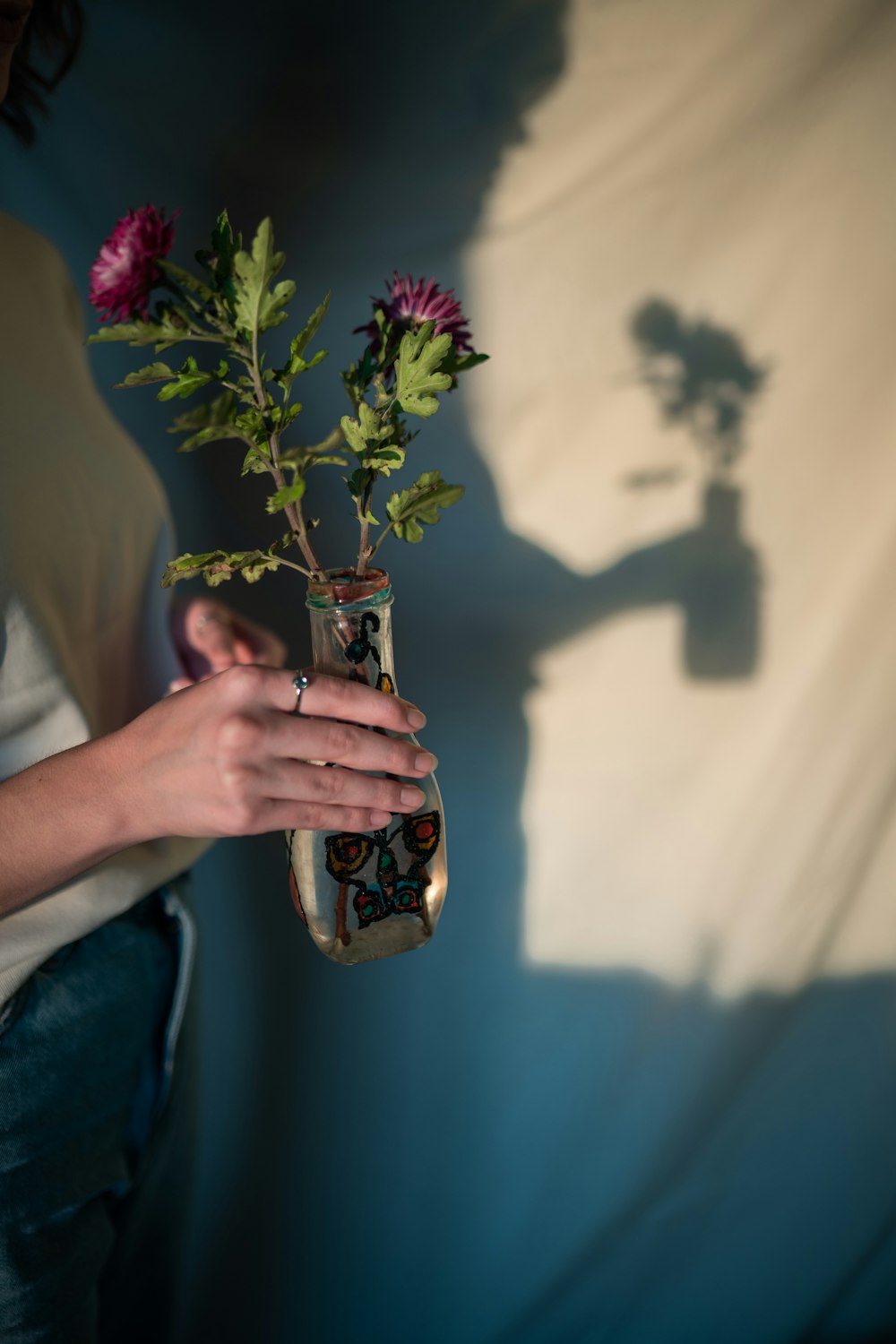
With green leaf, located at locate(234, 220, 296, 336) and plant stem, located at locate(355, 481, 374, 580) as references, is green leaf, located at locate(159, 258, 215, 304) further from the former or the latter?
plant stem, located at locate(355, 481, 374, 580)

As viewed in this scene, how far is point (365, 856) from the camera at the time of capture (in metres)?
0.65

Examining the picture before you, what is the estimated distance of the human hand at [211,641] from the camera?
2.93ft

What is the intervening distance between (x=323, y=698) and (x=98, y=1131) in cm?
43

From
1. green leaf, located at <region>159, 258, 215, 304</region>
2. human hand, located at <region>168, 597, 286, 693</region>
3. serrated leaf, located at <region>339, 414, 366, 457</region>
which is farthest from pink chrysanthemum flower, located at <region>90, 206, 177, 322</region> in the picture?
human hand, located at <region>168, 597, 286, 693</region>

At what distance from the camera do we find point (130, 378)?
0.57 meters

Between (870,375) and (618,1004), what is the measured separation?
74cm

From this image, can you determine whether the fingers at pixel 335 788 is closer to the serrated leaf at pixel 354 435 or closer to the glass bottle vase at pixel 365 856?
the glass bottle vase at pixel 365 856

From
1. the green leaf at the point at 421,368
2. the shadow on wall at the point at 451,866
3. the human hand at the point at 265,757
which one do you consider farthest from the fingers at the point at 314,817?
the shadow on wall at the point at 451,866

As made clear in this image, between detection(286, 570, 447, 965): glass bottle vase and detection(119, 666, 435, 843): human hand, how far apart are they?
0.05 m

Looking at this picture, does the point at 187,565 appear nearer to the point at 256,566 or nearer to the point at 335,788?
the point at 256,566

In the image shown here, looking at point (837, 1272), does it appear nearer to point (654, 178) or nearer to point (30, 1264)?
point (30, 1264)

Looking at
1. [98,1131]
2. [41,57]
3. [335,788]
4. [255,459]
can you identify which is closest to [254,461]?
[255,459]

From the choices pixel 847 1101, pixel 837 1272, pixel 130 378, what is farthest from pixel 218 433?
pixel 837 1272

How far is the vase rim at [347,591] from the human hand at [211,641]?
0.96 feet
